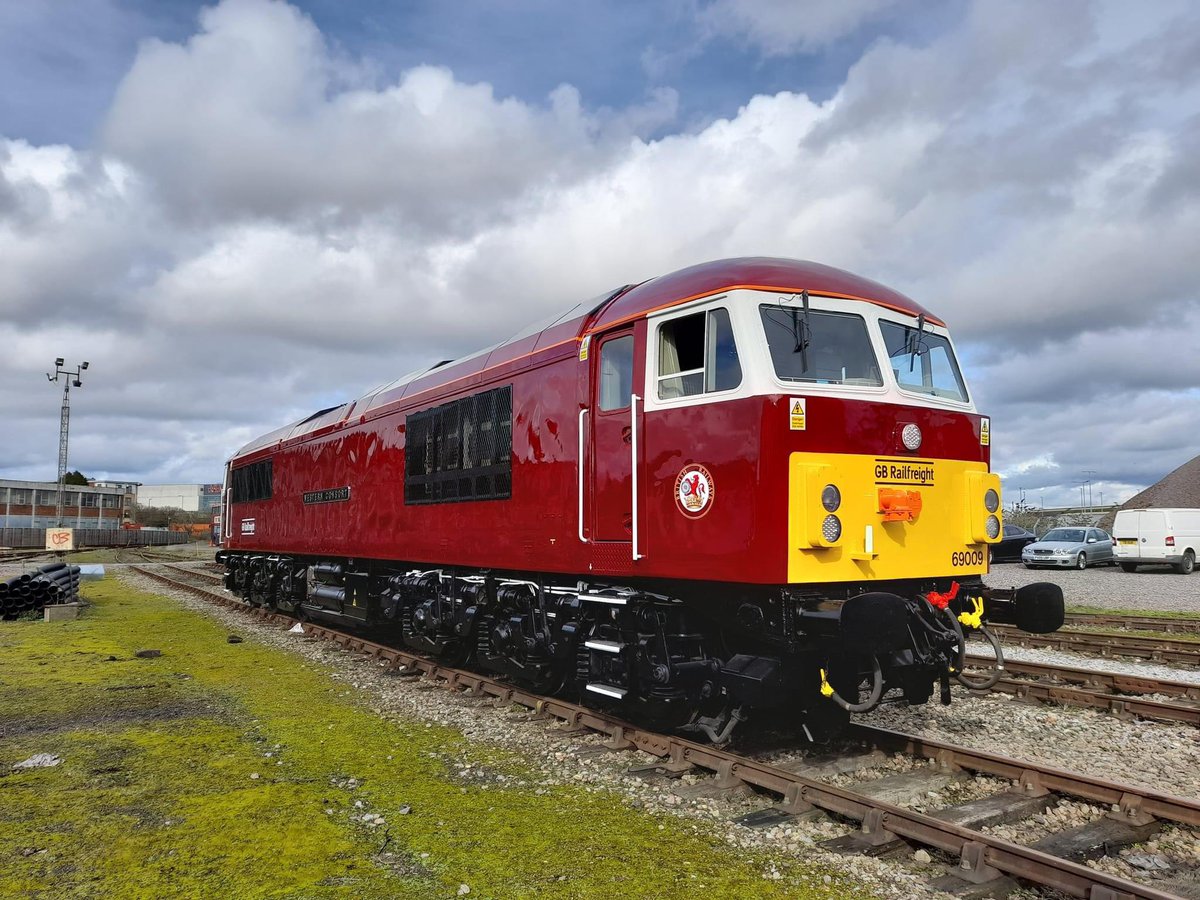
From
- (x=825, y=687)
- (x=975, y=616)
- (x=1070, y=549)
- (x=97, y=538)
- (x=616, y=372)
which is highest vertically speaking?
(x=616, y=372)

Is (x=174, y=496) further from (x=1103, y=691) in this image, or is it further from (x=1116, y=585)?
(x=1103, y=691)

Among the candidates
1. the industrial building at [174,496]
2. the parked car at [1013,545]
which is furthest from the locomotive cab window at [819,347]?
the industrial building at [174,496]

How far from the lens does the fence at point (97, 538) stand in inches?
2542

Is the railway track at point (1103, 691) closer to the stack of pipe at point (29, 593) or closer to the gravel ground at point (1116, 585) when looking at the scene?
the gravel ground at point (1116, 585)

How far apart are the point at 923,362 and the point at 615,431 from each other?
2.59 m

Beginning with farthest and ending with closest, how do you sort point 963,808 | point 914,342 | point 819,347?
1. point 914,342
2. point 819,347
3. point 963,808

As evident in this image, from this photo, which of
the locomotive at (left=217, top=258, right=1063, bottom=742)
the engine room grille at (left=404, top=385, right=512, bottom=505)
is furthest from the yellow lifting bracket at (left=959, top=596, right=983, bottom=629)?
the engine room grille at (left=404, top=385, right=512, bottom=505)

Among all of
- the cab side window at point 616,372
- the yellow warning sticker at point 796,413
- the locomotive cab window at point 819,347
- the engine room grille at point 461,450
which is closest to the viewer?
the yellow warning sticker at point 796,413

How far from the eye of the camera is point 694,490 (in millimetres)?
6348

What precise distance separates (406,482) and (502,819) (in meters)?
6.69

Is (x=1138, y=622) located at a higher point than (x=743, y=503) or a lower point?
lower

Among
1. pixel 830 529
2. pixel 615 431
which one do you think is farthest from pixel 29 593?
pixel 830 529

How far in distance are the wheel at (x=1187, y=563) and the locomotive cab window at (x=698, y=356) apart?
86.0ft

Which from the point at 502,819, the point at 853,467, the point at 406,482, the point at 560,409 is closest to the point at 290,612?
the point at 406,482
